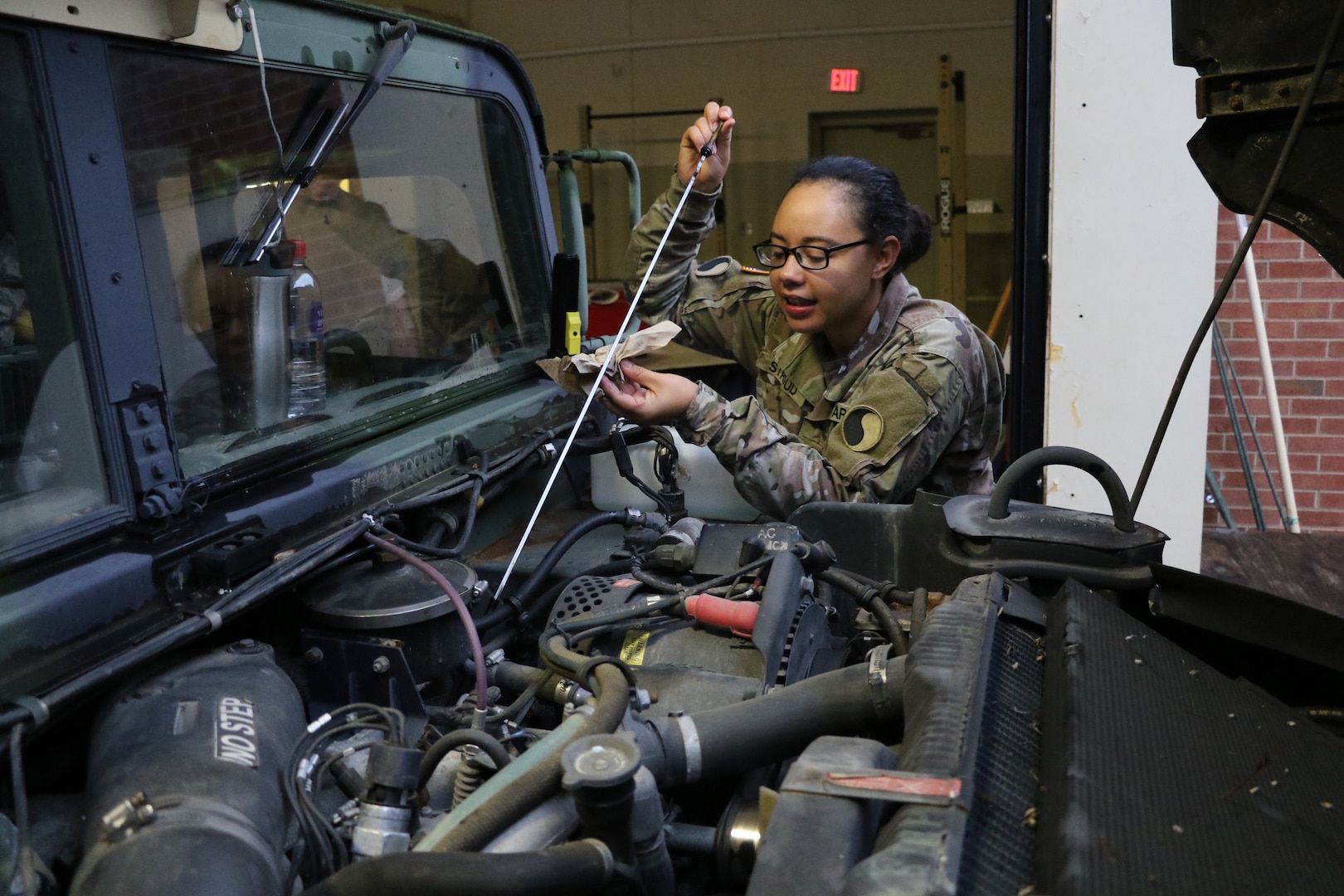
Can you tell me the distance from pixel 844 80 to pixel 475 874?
8186mm

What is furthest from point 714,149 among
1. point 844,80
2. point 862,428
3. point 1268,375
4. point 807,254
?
point 844,80

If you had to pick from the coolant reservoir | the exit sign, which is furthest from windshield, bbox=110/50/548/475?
the exit sign

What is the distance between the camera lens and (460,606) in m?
1.46

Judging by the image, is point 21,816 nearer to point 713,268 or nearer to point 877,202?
point 877,202

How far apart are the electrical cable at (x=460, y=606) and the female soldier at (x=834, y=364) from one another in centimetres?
61

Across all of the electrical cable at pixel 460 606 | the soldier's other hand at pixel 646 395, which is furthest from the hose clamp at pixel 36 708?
the soldier's other hand at pixel 646 395

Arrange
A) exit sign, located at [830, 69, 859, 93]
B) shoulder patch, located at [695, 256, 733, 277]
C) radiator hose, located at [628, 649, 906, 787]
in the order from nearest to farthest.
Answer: radiator hose, located at [628, 649, 906, 787] → shoulder patch, located at [695, 256, 733, 277] → exit sign, located at [830, 69, 859, 93]

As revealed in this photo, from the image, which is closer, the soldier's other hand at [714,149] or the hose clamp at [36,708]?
the hose clamp at [36,708]

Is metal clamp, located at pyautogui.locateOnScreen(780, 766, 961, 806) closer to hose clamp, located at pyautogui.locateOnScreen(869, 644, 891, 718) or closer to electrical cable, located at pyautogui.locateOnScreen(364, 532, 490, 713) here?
hose clamp, located at pyautogui.locateOnScreen(869, 644, 891, 718)

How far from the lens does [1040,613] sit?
139cm

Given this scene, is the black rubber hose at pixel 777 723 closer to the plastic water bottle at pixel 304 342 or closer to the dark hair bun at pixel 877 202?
the plastic water bottle at pixel 304 342

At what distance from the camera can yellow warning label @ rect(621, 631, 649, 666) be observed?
1.48 metres

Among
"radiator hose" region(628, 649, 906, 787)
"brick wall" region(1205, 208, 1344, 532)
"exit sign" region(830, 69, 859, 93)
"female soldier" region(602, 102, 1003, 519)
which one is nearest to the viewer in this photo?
"radiator hose" region(628, 649, 906, 787)

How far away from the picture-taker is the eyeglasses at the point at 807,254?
250 cm
